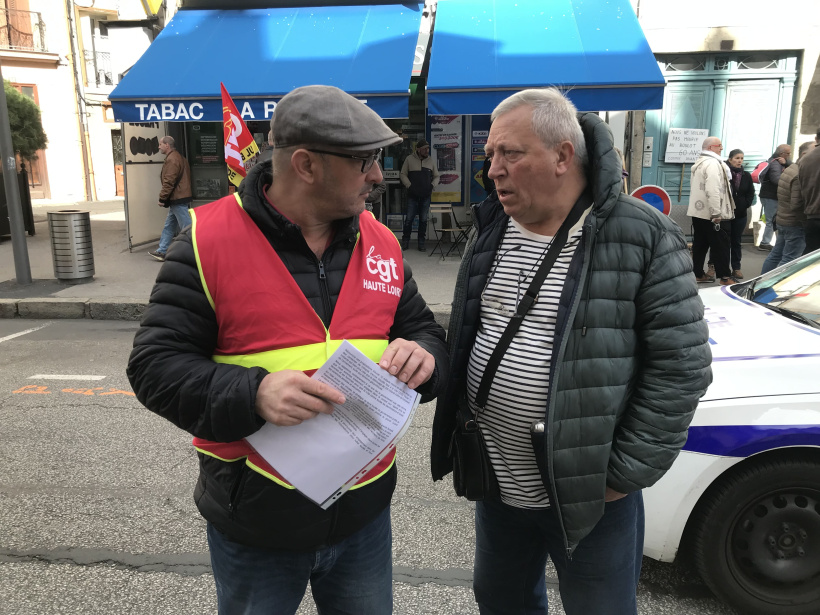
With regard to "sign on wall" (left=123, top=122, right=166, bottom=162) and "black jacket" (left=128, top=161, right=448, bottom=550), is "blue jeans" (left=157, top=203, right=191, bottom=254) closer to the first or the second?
"sign on wall" (left=123, top=122, right=166, bottom=162)

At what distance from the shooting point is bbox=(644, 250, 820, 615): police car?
2490 mm

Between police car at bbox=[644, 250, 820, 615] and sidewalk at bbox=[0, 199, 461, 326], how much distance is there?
4.94 metres

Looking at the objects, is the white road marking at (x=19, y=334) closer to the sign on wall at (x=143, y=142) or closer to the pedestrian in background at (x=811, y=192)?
the sign on wall at (x=143, y=142)

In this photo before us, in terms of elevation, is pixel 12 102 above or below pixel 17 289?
above

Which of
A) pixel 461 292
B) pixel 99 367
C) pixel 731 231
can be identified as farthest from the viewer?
pixel 731 231

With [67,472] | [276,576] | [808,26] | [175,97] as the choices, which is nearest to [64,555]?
[67,472]

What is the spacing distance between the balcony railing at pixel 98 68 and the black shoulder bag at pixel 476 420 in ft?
94.9

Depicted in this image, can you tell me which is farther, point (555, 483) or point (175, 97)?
point (175, 97)

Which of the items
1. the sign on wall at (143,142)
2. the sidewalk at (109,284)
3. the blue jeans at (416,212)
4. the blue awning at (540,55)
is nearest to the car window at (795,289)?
the sidewalk at (109,284)

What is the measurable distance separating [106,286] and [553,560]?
8360 mm

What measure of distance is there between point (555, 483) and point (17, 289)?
9046mm

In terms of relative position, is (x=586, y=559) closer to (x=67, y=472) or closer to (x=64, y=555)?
(x=64, y=555)

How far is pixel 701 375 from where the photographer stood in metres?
1.75

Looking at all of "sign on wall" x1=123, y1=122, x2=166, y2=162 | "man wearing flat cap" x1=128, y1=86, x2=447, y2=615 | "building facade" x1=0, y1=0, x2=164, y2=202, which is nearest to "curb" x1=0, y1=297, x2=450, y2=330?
"sign on wall" x1=123, y1=122, x2=166, y2=162
